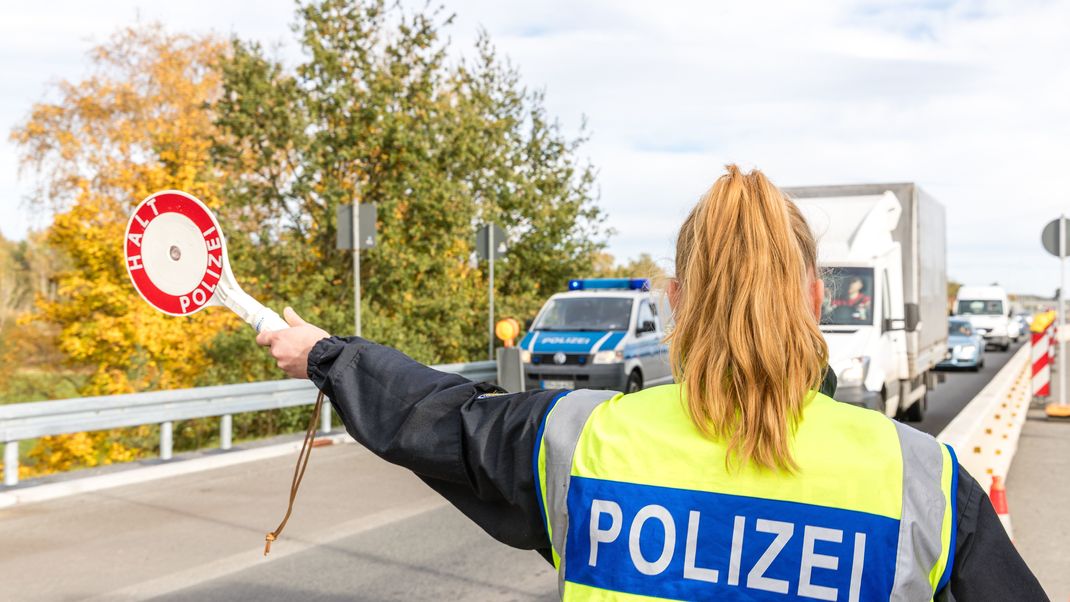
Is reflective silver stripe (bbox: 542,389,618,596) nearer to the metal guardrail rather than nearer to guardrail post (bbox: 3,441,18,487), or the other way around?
the metal guardrail

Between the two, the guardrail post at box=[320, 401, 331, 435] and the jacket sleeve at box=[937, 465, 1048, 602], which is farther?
the guardrail post at box=[320, 401, 331, 435]

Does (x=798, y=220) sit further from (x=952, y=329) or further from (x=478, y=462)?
(x=952, y=329)

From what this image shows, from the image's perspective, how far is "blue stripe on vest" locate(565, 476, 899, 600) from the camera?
153 cm

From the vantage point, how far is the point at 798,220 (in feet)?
5.75

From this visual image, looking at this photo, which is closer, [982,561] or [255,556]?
[982,561]

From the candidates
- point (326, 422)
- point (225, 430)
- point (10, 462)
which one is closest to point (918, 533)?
point (10, 462)

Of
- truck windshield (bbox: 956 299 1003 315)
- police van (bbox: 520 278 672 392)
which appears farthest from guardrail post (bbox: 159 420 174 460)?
truck windshield (bbox: 956 299 1003 315)

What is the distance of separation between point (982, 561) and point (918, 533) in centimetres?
10

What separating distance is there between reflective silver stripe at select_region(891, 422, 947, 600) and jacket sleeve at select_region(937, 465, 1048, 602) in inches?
1.5

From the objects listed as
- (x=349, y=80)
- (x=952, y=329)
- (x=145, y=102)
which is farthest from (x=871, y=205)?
(x=145, y=102)

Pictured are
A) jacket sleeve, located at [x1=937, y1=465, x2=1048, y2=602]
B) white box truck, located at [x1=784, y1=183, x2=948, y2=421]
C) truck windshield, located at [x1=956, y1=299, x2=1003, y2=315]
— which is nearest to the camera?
jacket sleeve, located at [x1=937, y1=465, x2=1048, y2=602]

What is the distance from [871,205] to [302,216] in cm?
1127

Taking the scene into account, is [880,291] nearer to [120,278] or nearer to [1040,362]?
[1040,362]

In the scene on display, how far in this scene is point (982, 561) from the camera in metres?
1.53
